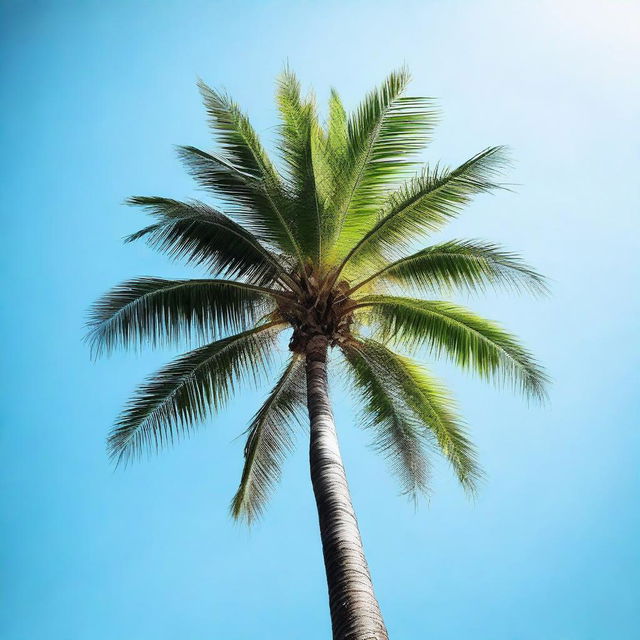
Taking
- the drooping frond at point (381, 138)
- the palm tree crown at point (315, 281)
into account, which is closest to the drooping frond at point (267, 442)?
the palm tree crown at point (315, 281)

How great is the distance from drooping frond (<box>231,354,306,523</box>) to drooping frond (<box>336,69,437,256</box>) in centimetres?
279

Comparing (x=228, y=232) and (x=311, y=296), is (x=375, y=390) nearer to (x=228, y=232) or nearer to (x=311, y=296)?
(x=311, y=296)

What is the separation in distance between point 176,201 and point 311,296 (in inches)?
101

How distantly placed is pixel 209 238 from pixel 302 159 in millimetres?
1877

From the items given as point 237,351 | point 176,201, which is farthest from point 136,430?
point 176,201

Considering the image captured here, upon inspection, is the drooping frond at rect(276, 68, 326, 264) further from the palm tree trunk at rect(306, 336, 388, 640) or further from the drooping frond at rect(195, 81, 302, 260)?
the palm tree trunk at rect(306, 336, 388, 640)

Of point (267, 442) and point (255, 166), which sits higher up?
point (255, 166)

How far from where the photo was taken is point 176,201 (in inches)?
406

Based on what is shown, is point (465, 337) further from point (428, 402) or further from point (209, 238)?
point (209, 238)

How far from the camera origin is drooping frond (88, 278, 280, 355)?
392 inches

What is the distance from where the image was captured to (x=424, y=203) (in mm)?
10031

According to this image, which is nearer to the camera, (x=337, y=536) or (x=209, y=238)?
(x=337, y=536)

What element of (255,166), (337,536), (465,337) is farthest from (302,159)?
(337,536)

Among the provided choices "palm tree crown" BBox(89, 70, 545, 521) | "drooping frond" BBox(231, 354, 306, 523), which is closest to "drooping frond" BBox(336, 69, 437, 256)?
"palm tree crown" BBox(89, 70, 545, 521)
